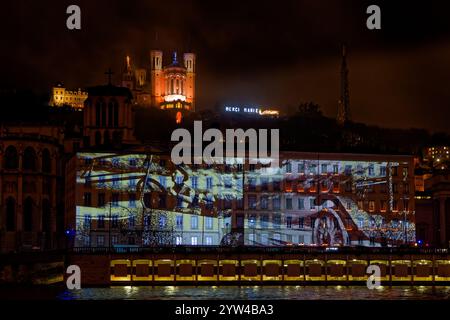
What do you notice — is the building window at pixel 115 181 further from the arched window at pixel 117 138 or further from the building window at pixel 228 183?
the building window at pixel 228 183

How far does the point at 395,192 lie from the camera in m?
121

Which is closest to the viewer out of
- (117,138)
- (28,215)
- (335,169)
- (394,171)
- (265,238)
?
(265,238)

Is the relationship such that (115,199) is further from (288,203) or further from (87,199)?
(288,203)

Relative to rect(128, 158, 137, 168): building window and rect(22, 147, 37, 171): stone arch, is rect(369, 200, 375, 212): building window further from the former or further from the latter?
rect(22, 147, 37, 171): stone arch

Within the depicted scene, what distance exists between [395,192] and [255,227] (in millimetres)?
18061

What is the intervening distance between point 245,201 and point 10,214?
1119 inches

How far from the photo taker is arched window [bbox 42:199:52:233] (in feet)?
404

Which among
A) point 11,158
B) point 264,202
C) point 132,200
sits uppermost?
point 11,158

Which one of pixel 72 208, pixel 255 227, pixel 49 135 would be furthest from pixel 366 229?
pixel 49 135

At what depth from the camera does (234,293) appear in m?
88.0

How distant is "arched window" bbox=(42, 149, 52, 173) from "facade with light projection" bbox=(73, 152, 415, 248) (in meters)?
13.9

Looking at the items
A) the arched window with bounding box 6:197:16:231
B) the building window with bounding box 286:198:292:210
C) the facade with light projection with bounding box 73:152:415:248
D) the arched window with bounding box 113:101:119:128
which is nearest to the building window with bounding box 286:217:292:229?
the facade with light projection with bounding box 73:152:415:248

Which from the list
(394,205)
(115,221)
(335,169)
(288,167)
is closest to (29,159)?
(115,221)
